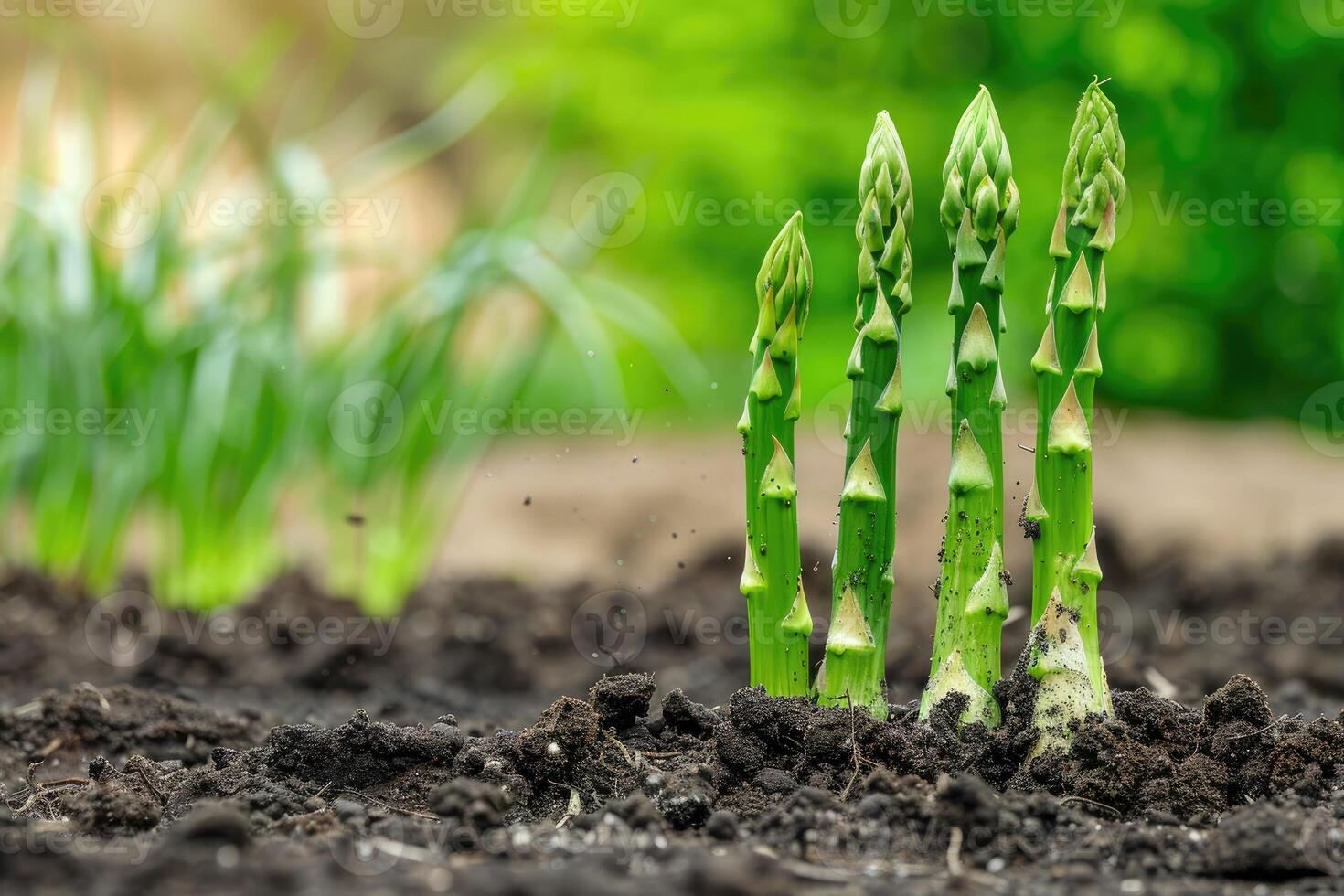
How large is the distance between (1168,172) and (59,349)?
5895 mm

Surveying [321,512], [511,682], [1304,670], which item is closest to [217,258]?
[321,512]

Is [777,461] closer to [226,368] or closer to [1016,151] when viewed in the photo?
[226,368]

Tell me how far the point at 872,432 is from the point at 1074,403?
32 centimetres

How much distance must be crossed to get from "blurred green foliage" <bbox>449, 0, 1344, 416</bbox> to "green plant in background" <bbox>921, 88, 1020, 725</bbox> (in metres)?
4.49

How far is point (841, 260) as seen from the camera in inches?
310

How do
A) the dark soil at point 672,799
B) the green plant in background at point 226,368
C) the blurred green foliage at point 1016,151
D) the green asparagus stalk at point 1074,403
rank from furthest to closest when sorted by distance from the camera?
1. the blurred green foliage at point 1016,151
2. the green plant in background at point 226,368
3. the green asparagus stalk at point 1074,403
4. the dark soil at point 672,799

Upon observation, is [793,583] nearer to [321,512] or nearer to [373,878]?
[373,878]

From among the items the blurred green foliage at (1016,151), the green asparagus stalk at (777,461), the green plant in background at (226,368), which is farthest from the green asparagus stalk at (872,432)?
the blurred green foliage at (1016,151)

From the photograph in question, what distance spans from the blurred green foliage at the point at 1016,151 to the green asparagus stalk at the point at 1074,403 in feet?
14.7

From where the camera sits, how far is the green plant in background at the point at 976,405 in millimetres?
2010

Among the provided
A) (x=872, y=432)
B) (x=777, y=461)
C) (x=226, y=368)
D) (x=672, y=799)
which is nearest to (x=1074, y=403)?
(x=872, y=432)

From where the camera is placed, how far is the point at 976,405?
6.68ft

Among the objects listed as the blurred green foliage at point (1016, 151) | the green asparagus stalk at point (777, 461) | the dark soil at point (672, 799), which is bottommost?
the dark soil at point (672, 799)

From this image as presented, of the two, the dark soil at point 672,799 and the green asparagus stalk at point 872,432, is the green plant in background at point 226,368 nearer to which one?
the dark soil at point 672,799
